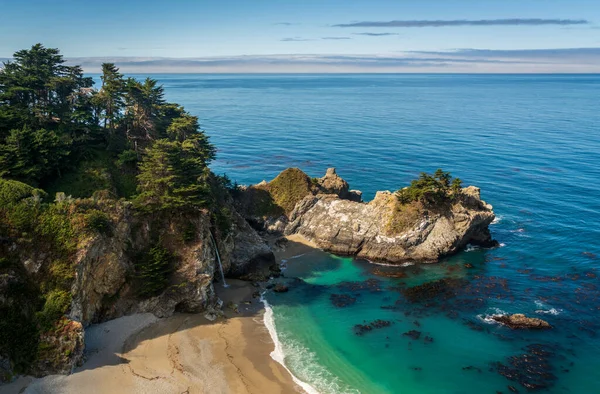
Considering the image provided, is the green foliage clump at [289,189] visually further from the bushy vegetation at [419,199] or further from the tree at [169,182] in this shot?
the tree at [169,182]

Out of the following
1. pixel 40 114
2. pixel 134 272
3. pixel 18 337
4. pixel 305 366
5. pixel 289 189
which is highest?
pixel 40 114

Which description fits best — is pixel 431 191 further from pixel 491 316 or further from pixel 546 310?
pixel 546 310

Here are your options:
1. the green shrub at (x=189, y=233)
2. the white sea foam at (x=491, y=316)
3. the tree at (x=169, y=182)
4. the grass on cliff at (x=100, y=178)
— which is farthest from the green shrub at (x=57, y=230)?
the white sea foam at (x=491, y=316)

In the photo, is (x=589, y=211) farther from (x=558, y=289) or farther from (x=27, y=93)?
(x=27, y=93)

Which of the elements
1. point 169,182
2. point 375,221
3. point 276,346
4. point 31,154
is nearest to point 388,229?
point 375,221

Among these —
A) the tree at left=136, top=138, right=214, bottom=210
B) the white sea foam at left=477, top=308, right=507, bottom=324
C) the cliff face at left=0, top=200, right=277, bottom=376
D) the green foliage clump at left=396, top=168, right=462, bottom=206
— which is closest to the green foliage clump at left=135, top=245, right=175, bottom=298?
the cliff face at left=0, top=200, right=277, bottom=376

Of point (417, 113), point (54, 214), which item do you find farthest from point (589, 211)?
point (417, 113)
